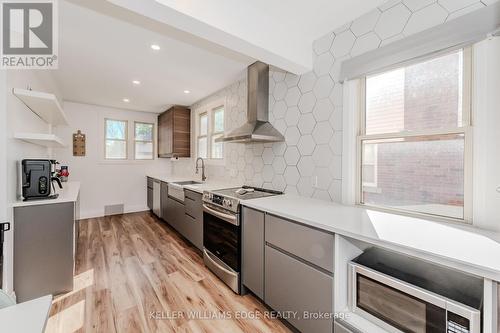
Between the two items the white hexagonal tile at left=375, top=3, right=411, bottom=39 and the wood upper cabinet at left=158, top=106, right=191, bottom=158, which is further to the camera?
the wood upper cabinet at left=158, top=106, right=191, bottom=158

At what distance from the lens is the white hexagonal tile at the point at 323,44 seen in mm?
1916

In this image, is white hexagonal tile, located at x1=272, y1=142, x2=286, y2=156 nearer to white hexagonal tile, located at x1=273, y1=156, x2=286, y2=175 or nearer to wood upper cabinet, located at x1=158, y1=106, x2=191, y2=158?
white hexagonal tile, located at x1=273, y1=156, x2=286, y2=175

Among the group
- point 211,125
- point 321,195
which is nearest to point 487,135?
point 321,195

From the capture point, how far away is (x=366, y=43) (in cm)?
166

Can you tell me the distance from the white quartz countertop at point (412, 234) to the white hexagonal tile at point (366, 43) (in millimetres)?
1250

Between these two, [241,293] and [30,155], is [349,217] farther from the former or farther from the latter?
[30,155]

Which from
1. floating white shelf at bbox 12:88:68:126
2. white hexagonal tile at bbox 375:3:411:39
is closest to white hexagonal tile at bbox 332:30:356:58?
white hexagonal tile at bbox 375:3:411:39

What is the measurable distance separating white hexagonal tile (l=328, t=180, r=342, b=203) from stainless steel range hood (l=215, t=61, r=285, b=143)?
0.74 m

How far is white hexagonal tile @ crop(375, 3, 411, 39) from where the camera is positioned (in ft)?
4.79

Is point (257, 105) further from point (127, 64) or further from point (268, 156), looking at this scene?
point (127, 64)

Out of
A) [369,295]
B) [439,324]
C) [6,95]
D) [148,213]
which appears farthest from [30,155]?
[439,324]

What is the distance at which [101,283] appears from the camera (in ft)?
6.89

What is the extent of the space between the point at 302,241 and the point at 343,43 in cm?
166

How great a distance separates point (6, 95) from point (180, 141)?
2.89 meters
